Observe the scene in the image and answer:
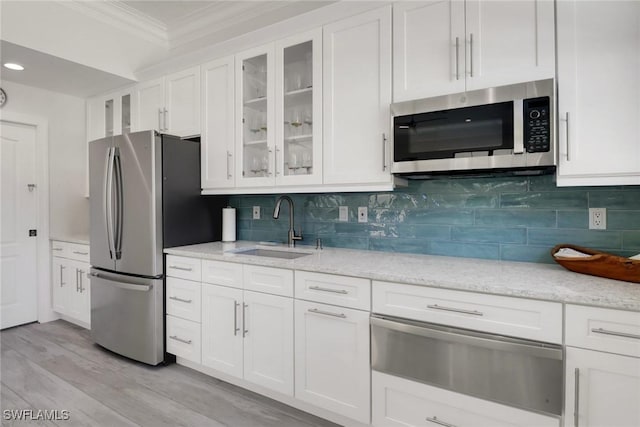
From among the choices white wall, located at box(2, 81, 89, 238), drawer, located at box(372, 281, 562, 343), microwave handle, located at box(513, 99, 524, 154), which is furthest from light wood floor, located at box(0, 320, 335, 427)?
microwave handle, located at box(513, 99, 524, 154)

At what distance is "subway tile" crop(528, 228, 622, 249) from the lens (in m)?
1.75

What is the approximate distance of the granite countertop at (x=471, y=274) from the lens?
1310 millimetres

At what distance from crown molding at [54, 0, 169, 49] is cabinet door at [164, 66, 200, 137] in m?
0.74

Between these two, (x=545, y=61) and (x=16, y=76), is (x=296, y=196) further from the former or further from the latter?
(x=16, y=76)

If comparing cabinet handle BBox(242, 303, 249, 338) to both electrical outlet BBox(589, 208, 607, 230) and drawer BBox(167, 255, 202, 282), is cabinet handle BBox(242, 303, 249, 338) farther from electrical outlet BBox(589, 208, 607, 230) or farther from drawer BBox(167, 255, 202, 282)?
electrical outlet BBox(589, 208, 607, 230)

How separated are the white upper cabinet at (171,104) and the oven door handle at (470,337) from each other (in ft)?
7.27

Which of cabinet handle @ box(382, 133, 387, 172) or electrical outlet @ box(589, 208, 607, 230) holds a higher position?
cabinet handle @ box(382, 133, 387, 172)

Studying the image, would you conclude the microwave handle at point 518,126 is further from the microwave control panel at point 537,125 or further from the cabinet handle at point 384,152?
the cabinet handle at point 384,152

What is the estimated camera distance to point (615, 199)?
1739 mm

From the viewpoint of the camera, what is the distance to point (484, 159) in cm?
172

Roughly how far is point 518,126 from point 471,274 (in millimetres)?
752

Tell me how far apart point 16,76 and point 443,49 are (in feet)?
12.4

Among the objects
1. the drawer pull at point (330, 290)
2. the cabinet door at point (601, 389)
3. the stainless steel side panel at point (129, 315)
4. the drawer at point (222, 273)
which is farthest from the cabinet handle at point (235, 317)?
the cabinet door at point (601, 389)

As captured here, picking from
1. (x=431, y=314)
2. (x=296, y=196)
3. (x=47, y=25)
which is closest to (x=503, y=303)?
(x=431, y=314)
